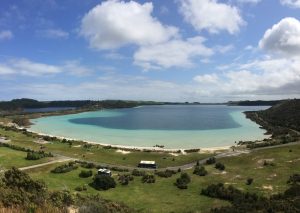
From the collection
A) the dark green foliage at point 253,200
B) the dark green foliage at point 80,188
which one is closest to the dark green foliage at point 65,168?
the dark green foliage at point 80,188

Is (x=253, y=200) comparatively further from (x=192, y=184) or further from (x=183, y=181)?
(x=183, y=181)

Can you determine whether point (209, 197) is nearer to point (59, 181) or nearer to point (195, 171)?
point (195, 171)

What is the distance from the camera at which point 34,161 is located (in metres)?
62.2

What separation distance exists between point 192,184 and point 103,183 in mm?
12723

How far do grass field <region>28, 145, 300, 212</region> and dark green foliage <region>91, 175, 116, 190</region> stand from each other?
0.91 metres

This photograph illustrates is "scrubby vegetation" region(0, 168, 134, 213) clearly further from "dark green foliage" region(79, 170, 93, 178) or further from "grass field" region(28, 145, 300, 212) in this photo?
"dark green foliage" region(79, 170, 93, 178)

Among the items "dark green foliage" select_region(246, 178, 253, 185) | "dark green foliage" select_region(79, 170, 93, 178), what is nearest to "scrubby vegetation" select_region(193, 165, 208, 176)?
"dark green foliage" select_region(246, 178, 253, 185)

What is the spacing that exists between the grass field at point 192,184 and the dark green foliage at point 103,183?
0.91 metres

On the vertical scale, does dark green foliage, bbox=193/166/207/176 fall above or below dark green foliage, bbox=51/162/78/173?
below

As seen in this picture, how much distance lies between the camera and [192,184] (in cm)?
4953

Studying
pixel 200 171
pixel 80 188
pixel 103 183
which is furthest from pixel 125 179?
pixel 200 171

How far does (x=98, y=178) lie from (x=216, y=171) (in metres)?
21.4

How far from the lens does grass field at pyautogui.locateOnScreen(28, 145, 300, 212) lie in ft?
132

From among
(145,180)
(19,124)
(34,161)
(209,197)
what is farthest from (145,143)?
(19,124)
